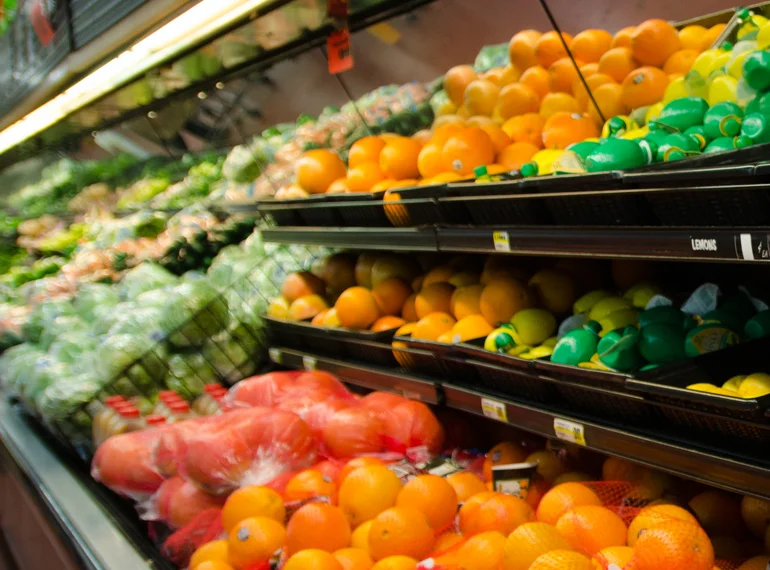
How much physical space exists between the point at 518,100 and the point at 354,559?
144cm

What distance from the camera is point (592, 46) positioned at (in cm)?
220

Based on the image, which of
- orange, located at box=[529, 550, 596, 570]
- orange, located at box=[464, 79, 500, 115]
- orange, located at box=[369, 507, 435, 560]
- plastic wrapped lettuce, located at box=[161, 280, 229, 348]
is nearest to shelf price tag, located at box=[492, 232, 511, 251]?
orange, located at box=[369, 507, 435, 560]

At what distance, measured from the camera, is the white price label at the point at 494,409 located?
1760mm

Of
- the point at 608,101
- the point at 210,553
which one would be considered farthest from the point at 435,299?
the point at 210,553

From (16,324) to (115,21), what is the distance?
7.85 ft

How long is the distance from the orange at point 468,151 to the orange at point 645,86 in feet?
1.30

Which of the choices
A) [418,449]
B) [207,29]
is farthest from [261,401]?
[207,29]

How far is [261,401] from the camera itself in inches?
93.9

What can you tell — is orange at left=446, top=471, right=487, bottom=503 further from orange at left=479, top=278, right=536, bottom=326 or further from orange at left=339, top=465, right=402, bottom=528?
orange at left=479, top=278, right=536, bottom=326

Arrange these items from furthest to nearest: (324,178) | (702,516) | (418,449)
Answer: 1. (324,178)
2. (418,449)
3. (702,516)

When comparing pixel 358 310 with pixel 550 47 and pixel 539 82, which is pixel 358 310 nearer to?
pixel 539 82

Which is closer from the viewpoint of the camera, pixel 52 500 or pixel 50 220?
pixel 52 500

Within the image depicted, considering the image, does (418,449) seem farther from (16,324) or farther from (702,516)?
(16,324)

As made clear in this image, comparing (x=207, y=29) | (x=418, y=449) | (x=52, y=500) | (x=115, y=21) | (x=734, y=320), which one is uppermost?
(x=115, y=21)
